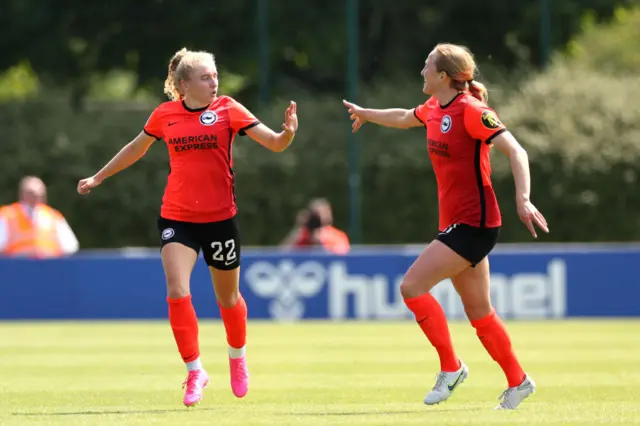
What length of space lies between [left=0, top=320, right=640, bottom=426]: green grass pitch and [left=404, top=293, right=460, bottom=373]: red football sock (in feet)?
0.84

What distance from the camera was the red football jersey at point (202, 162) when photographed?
29.0ft

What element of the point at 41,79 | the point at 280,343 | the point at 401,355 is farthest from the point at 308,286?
the point at 41,79

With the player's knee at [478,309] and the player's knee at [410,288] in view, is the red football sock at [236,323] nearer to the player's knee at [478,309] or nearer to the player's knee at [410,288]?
the player's knee at [410,288]

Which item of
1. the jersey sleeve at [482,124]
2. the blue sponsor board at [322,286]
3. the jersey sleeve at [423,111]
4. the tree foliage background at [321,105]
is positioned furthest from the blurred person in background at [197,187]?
the tree foliage background at [321,105]

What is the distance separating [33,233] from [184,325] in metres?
9.84

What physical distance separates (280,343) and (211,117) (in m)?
5.74

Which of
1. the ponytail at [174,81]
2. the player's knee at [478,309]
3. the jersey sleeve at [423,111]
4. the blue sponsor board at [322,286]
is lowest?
the blue sponsor board at [322,286]

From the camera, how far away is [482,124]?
8.27 metres

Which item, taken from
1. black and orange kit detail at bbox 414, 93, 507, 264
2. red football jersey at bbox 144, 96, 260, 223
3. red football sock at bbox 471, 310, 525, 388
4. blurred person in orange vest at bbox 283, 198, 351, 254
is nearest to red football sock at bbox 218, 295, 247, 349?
red football jersey at bbox 144, 96, 260, 223

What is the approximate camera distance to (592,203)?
24875 mm

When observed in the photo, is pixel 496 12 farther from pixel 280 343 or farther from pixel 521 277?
pixel 280 343

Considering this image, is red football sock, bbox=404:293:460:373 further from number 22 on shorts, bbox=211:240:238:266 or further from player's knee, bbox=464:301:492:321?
number 22 on shorts, bbox=211:240:238:266

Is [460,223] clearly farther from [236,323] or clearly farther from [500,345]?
[236,323]

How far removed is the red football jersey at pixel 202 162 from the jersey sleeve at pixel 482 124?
1.36 metres
